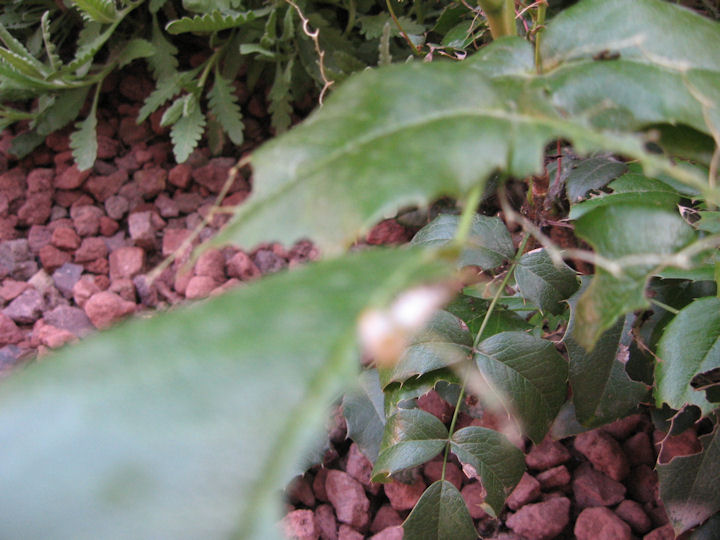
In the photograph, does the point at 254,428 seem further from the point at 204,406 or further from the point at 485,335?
the point at 485,335

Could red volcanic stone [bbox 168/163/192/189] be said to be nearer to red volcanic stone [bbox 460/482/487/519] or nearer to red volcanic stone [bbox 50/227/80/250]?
red volcanic stone [bbox 50/227/80/250]

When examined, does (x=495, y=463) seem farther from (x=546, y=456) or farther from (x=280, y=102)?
(x=280, y=102)

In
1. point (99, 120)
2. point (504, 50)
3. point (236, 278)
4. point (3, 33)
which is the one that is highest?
point (3, 33)

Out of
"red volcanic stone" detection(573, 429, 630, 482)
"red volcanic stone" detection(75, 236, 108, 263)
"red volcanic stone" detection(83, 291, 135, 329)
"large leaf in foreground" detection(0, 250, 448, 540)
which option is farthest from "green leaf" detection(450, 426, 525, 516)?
"red volcanic stone" detection(75, 236, 108, 263)

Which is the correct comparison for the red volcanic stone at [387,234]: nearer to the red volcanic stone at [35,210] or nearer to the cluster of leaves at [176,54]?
the cluster of leaves at [176,54]

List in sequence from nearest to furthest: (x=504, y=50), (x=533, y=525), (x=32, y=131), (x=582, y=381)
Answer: (x=504, y=50) < (x=582, y=381) < (x=533, y=525) < (x=32, y=131)

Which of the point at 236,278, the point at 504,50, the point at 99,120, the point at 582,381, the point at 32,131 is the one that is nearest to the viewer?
the point at 504,50

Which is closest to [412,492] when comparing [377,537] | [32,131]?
[377,537]

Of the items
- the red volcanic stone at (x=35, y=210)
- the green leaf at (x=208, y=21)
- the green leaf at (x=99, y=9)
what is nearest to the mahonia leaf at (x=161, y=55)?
the green leaf at (x=99, y=9)
